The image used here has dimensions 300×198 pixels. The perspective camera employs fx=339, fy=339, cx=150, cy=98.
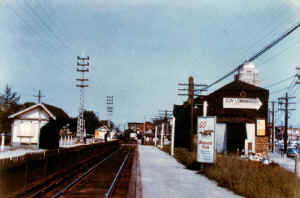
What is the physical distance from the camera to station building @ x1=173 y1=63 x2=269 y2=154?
47800 millimetres

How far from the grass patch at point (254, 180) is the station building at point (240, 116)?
3073 centimetres

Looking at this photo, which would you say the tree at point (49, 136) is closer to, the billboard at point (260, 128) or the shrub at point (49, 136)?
the shrub at point (49, 136)

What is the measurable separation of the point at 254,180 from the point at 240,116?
121 feet

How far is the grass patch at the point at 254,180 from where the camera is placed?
11.5m

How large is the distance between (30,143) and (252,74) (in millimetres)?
85251

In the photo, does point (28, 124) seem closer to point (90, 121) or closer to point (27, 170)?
point (27, 170)

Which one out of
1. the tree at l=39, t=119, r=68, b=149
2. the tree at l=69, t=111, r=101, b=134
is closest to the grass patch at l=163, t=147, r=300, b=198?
the tree at l=39, t=119, r=68, b=149

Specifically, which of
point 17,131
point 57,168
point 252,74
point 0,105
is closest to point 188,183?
point 57,168

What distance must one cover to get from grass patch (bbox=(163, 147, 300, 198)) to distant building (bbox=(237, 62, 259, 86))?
90725 millimetres

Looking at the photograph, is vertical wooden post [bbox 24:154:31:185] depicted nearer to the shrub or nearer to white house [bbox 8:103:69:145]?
the shrub

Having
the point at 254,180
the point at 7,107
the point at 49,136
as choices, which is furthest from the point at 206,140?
the point at 7,107

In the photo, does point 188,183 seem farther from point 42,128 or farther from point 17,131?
point 17,131

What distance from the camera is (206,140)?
18859 mm

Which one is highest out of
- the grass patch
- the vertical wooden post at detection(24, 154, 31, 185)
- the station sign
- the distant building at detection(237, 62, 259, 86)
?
the distant building at detection(237, 62, 259, 86)
